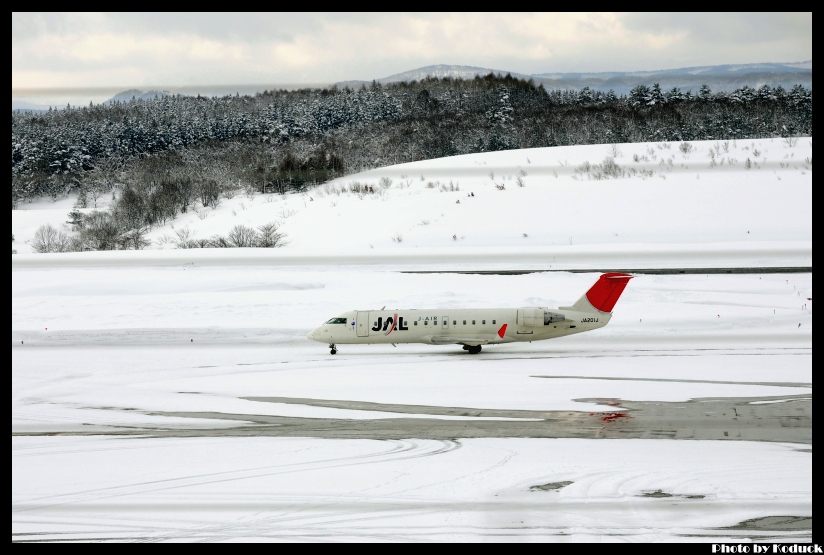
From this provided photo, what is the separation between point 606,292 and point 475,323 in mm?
4417

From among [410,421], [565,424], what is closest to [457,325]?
[410,421]

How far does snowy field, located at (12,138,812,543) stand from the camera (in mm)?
10102

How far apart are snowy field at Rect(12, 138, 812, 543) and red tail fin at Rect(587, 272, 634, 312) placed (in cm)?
142

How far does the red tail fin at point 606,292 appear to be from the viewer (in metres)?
25.7

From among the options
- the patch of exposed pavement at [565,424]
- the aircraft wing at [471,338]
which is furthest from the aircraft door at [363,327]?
the patch of exposed pavement at [565,424]

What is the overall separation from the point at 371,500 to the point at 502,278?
77.2 feet

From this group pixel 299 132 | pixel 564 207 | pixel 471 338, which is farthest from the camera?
pixel 564 207

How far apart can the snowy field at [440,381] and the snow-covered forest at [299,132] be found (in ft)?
4.80

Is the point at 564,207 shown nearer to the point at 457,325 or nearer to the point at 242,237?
the point at 457,325

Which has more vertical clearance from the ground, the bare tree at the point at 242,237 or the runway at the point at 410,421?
the bare tree at the point at 242,237

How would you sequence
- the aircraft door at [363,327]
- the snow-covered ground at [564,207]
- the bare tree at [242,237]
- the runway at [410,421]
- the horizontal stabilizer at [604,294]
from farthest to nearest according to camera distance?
the bare tree at [242,237], the snow-covered ground at [564,207], the aircraft door at [363,327], the horizontal stabilizer at [604,294], the runway at [410,421]

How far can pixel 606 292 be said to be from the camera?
25828 millimetres

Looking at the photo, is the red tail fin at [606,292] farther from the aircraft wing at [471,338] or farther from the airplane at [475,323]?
the aircraft wing at [471,338]
